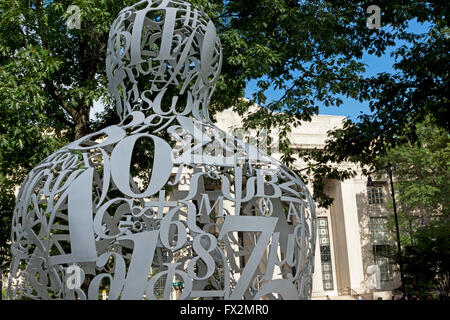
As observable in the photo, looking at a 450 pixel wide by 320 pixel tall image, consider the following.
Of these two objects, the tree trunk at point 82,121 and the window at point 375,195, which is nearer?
the tree trunk at point 82,121

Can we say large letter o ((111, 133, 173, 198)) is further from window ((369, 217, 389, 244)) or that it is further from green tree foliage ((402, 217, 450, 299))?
window ((369, 217, 389, 244))

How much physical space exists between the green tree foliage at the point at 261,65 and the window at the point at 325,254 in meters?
20.8

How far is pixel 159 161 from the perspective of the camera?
4543mm

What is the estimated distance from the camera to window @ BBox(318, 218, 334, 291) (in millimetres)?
31641

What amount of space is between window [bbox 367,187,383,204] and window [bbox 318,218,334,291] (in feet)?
10.6

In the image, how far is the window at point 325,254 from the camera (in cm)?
3164

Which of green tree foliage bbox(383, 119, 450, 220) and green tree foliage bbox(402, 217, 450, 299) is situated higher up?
green tree foliage bbox(383, 119, 450, 220)

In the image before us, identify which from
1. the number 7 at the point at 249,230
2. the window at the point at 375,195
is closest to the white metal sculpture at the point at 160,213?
the number 7 at the point at 249,230

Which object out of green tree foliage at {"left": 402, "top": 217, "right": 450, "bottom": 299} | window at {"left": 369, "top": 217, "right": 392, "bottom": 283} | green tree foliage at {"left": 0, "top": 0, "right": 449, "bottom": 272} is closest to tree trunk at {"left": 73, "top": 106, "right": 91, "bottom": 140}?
green tree foliage at {"left": 0, "top": 0, "right": 449, "bottom": 272}

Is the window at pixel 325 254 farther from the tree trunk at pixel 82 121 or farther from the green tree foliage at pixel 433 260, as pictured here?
the tree trunk at pixel 82 121

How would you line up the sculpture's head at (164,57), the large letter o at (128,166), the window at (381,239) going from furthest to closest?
the window at (381,239)
the sculpture's head at (164,57)
the large letter o at (128,166)

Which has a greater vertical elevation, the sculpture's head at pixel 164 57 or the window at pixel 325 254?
the sculpture's head at pixel 164 57

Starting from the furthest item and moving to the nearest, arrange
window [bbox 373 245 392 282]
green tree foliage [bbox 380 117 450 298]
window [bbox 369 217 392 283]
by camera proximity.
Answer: window [bbox 369 217 392 283] → window [bbox 373 245 392 282] → green tree foliage [bbox 380 117 450 298]
